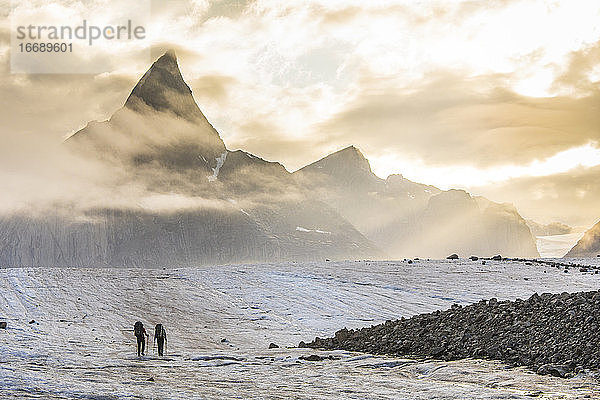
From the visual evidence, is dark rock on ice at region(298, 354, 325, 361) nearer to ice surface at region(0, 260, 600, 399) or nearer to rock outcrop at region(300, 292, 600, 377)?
ice surface at region(0, 260, 600, 399)

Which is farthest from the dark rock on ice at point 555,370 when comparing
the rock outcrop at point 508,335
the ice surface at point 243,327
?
the ice surface at point 243,327

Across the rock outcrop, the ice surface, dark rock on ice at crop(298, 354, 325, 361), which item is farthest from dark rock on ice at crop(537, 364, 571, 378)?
dark rock on ice at crop(298, 354, 325, 361)

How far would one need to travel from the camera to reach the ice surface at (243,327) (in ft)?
53.1

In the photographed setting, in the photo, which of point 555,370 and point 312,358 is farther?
point 312,358

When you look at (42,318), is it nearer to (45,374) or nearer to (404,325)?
(45,374)

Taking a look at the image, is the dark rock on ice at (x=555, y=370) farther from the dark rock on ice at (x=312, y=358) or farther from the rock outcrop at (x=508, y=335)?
the dark rock on ice at (x=312, y=358)

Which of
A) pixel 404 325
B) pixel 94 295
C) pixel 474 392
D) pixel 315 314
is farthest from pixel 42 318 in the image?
pixel 474 392

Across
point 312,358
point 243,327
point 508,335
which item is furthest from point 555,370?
point 243,327

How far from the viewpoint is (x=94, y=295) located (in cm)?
3975

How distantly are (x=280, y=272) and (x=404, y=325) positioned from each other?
25.5 m

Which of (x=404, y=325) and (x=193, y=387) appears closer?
(x=193, y=387)

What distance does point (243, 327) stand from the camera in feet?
111

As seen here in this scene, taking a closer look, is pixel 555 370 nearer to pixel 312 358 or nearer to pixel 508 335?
pixel 508 335

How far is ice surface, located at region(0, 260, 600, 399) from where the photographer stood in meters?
16.2
